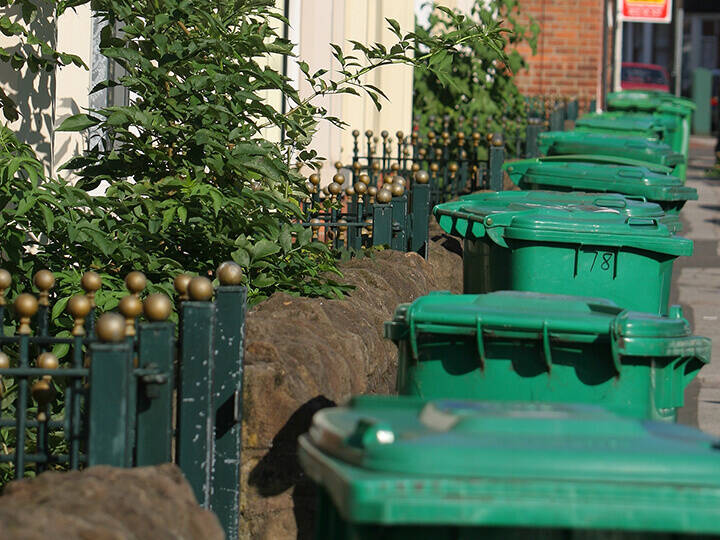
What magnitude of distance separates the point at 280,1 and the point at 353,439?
25.7ft

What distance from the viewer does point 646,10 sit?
30.0 meters

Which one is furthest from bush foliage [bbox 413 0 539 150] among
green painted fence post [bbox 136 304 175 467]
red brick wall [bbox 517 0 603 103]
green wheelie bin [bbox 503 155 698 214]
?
green painted fence post [bbox 136 304 175 467]

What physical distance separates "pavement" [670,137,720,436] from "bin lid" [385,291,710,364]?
330 cm

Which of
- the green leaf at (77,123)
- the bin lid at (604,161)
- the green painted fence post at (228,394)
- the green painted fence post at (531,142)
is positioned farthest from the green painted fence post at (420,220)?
the green painted fence post at (531,142)

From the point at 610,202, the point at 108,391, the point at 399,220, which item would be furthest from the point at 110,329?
the point at 399,220

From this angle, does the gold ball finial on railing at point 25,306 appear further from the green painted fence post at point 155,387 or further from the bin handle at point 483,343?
the bin handle at point 483,343

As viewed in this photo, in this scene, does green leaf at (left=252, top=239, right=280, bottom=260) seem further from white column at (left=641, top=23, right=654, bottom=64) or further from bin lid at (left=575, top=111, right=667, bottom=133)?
white column at (left=641, top=23, right=654, bottom=64)

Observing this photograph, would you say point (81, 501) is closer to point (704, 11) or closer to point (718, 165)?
point (718, 165)

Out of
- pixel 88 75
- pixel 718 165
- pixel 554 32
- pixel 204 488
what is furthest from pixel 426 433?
pixel 718 165

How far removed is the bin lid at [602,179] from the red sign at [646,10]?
21.1 m

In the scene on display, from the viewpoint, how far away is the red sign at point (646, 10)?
96.4 ft

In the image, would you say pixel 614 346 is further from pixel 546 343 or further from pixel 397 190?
pixel 397 190

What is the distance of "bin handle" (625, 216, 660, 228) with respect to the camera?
240 inches

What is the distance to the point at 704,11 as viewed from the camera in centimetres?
6397
